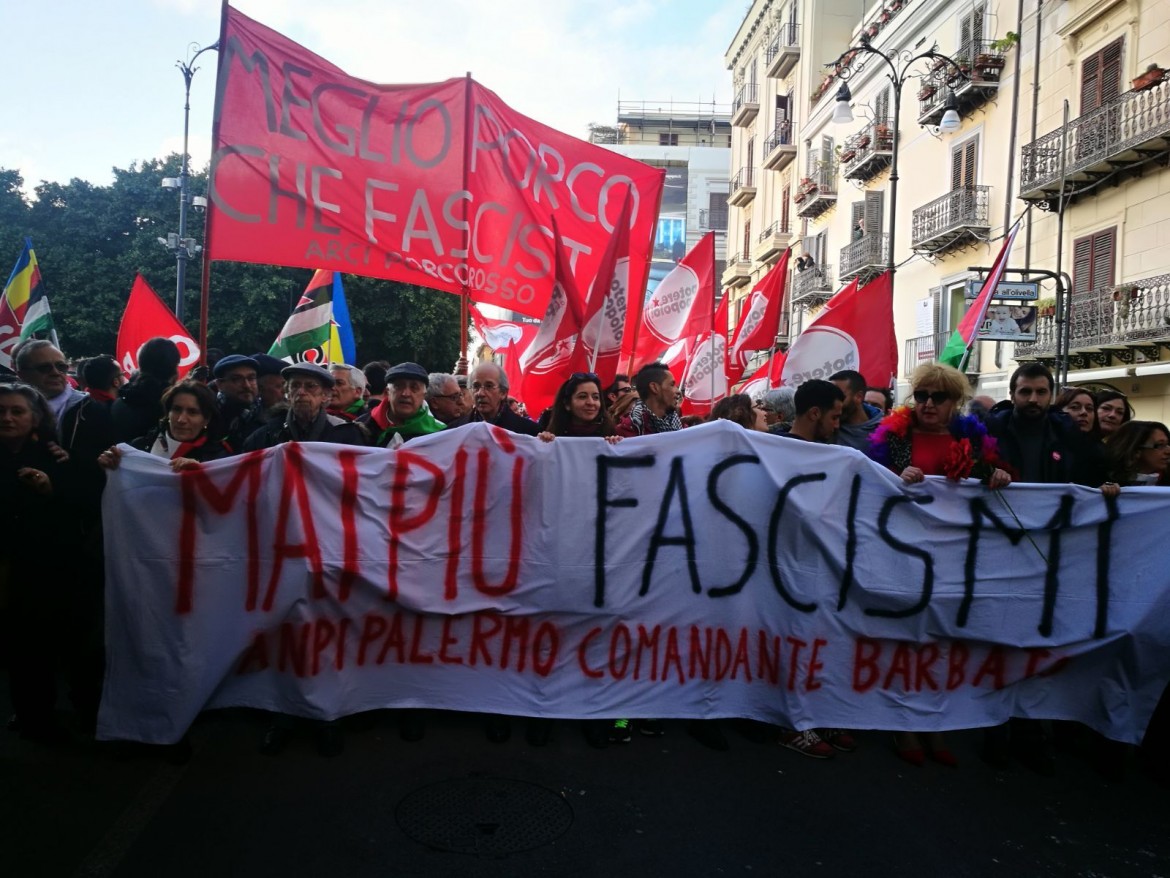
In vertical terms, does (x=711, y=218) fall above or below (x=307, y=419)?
above

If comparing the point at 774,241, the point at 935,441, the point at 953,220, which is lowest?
the point at 935,441

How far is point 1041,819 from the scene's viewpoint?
380 cm

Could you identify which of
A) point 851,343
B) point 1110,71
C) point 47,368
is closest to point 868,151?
point 1110,71

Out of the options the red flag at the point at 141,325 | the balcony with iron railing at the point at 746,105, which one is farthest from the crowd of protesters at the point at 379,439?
the balcony with iron railing at the point at 746,105

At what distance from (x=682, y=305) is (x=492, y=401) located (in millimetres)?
4779

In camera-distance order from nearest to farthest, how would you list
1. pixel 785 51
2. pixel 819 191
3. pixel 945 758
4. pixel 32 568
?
pixel 32 568 → pixel 945 758 → pixel 819 191 → pixel 785 51

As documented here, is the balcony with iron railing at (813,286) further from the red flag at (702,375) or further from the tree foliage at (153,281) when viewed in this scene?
the red flag at (702,375)

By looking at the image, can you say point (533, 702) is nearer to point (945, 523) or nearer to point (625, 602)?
point (625, 602)

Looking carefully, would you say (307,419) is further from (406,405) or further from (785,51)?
(785,51)

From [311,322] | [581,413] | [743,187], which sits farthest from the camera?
[743,187]

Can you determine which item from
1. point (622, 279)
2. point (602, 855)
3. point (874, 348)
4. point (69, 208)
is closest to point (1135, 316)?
point (874, 348)

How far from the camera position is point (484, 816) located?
362 cm

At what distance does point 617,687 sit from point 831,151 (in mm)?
28524

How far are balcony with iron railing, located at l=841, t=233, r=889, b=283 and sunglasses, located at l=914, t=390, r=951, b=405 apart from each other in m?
22.0
